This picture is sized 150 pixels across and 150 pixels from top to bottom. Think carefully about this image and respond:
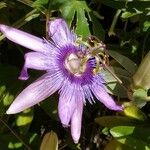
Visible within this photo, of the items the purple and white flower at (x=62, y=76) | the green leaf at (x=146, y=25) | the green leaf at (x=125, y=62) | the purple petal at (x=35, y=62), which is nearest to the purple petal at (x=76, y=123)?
the purple and white flower at (x=62, y=76)

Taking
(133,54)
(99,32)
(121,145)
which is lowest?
(121,145)

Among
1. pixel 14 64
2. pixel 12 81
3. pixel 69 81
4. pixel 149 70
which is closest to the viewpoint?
pixel 149 70

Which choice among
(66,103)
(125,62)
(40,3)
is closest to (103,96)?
(66,103)

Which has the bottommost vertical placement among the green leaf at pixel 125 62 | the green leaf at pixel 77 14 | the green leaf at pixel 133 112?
the green leaf at pixel 133 112

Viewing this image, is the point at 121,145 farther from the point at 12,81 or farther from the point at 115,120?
the point at 12,81

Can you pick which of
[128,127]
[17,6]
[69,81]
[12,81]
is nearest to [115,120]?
[128,127]

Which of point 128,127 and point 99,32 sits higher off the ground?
point 99,32

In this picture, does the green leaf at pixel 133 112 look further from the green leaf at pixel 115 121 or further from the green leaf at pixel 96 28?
the green leaf at pixel 96 28
